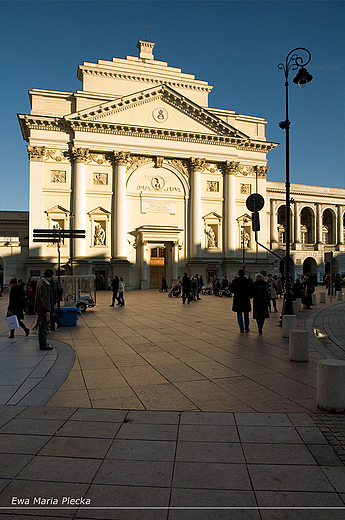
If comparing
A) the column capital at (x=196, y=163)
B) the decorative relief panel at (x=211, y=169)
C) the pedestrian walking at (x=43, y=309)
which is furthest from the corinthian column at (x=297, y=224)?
the pedestrian walking at (x=43, y=309)

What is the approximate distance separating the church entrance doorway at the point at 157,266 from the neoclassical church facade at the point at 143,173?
11cm

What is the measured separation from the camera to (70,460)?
3.68 meters

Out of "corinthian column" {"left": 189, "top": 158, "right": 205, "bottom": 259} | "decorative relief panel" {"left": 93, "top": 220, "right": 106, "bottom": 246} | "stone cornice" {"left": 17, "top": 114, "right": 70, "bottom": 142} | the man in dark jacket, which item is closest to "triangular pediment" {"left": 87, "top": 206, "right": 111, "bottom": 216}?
"decorative relief panel" {"left": 93, "top": 220, "right": 106, "bottom": 246}

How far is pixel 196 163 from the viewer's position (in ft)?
139

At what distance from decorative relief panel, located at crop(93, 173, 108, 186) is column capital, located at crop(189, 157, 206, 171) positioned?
9.43 meters

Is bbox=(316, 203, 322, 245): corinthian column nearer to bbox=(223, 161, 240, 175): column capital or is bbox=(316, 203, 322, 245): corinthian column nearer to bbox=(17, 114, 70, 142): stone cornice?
bbox=(223, 161, 240, 175): column capital

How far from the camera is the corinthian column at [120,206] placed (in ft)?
130

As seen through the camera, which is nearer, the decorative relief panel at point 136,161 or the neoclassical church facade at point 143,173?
the neoclassical church facade at point 143,173

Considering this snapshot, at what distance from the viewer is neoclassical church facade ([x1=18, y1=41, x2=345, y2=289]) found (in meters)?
38.8

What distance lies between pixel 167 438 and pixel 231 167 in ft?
138

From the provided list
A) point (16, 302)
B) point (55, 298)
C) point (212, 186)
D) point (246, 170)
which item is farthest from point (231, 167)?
point (16, 302)

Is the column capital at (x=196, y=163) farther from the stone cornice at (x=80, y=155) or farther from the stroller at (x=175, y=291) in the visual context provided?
the stroller at (x=175, y=291)

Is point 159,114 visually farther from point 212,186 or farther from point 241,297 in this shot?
point 241,297

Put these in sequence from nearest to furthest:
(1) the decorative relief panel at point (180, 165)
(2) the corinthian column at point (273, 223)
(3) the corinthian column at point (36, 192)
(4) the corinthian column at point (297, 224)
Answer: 1. (3) the corinthian column at point (36, 192)
2. (1) the decorative relief panel at point (180, 165)
3. (2) the corinthian column at point (273, 223)
4. (4) the corinthian column at point (297, 224)
